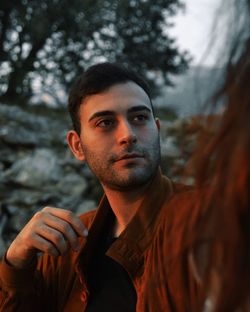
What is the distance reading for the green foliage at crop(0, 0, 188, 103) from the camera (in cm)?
970

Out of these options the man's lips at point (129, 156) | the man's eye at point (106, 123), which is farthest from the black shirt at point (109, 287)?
the man's eye at point (106, 123)

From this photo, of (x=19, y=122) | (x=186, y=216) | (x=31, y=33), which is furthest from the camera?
(x=31, y=33)

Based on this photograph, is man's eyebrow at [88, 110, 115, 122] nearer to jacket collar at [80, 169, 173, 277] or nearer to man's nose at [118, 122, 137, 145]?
man's nose at [118, 122, 137, 145]

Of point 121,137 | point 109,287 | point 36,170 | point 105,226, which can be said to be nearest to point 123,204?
point 105,226

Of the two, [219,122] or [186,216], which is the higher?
[219,122]

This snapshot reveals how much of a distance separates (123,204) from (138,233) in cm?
35

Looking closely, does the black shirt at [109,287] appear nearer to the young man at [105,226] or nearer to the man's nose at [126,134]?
the young man at [105,226]

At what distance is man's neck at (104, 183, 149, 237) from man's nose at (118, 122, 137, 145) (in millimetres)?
210

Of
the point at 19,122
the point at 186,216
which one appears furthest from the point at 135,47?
the point at 186,216

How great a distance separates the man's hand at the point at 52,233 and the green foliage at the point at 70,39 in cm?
853

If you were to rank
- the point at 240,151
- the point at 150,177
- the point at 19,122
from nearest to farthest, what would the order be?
the point at 240,151
the point at 150,177
the point at 19,122

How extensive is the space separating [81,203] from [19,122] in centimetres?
233

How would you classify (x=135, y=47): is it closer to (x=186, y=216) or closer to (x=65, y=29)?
(x=65, y=29)

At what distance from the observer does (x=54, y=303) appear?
193 cm
